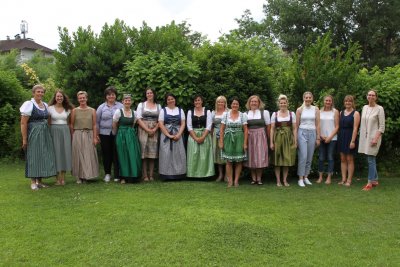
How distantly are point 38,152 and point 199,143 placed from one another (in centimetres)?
294

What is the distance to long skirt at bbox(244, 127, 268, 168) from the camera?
24.8 ft

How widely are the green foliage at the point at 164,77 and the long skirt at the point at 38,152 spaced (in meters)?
2.12

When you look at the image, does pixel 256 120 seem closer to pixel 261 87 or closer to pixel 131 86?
pixel 261 87

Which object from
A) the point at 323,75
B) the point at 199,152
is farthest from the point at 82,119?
the point at 323,75

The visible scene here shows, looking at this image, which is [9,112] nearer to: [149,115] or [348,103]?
[149,115]

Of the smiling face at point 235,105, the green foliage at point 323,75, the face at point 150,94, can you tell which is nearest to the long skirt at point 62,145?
the face at point 150,94

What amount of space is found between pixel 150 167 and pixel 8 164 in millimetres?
4700

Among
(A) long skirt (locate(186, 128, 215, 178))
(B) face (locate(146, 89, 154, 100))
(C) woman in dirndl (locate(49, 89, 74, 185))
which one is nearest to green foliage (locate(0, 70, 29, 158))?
(C) woman in dirndl (locate(49, 89, 74, 185))

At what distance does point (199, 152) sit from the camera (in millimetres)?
8070

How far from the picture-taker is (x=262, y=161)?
7574mm

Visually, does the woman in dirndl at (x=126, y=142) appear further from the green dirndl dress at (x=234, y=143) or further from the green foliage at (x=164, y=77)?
the green dirndl dress at (x=234, y=143)

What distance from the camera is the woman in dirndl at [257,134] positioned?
755 centimetres

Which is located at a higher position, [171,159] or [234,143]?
[234,143]

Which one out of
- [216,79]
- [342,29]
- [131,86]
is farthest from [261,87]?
[342,29]
